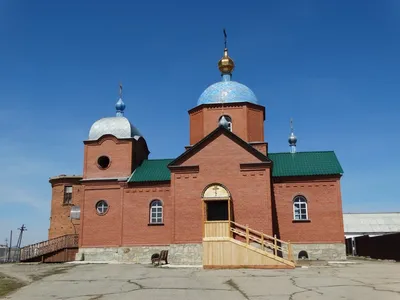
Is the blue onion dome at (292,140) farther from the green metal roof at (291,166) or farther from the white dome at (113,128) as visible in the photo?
the white dome at (113,128)

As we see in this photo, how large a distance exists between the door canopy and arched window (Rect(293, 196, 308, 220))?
4.11 meters

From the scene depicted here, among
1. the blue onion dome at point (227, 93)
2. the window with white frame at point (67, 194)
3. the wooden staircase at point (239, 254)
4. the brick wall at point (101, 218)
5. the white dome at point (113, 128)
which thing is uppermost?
the blue onion dome at point (227, 93)

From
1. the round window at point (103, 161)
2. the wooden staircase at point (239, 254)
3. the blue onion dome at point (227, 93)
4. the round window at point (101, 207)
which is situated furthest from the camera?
the round window at point (103, 161)

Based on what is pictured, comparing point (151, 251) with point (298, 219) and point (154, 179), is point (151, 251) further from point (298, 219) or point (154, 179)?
point (298, 219)

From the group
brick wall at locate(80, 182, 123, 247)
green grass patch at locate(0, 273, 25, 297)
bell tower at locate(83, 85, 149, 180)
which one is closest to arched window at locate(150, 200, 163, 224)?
brick wall at locate(80, 182, 123, 247)

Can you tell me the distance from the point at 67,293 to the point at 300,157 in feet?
56.2

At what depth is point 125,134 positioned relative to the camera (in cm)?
2534

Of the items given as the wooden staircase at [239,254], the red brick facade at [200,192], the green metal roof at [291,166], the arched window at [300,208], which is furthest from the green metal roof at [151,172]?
the arched window at [300,208]

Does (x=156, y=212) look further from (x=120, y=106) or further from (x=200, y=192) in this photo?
(x=120, y=106)

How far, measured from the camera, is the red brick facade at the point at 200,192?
20.4 meters

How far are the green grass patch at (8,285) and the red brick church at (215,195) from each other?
7415mm

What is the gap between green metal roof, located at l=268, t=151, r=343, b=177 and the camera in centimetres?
2238

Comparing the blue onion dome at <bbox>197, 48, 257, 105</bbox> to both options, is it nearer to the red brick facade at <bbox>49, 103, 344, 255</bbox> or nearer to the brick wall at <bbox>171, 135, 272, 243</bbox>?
the red brick facade at <bbox>49, 103, 344, 255</bbox>

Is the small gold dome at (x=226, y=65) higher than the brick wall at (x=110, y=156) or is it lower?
higher
